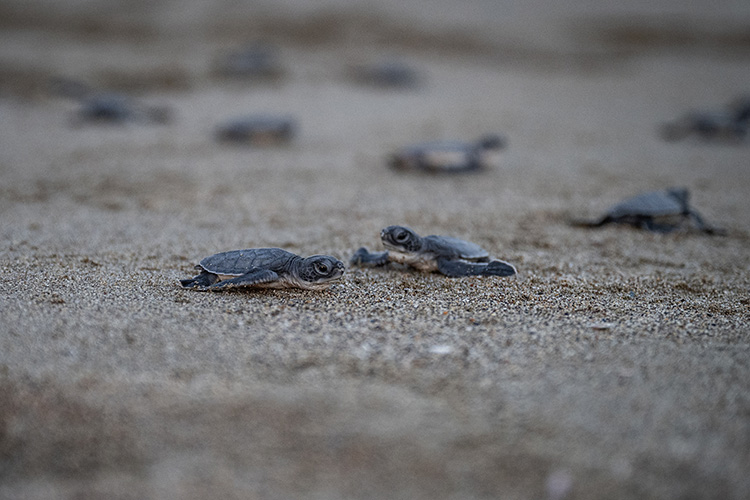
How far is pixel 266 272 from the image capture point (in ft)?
8.74

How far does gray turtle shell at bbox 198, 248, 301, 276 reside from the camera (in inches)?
107

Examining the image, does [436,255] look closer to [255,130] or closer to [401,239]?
Answer: [401,239]

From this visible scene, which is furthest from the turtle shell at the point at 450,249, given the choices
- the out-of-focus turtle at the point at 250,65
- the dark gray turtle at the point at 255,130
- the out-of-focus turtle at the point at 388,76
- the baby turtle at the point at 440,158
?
the out-of-focus turtle at the point at 250,65

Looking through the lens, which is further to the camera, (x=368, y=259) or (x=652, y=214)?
(x=652, y=214)

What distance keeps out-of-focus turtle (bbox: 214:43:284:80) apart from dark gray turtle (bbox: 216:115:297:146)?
3.03 metres

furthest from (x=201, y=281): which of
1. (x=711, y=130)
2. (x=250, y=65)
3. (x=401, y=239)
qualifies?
(x=250, y=65)

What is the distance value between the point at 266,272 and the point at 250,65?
7.52 meters

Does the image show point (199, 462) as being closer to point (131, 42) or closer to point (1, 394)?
point (1, 394)

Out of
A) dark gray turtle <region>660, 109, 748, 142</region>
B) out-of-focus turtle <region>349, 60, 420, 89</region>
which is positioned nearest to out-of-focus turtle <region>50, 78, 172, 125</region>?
out-of-focus turtle <region>349, 60, 420, 89</region>

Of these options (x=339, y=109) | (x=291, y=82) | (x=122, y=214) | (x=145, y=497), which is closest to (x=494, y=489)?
(x=145, y=497)

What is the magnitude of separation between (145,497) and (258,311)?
3.21 ft

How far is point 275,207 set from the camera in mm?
4441

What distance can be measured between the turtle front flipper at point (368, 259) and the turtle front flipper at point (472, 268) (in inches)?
12.2

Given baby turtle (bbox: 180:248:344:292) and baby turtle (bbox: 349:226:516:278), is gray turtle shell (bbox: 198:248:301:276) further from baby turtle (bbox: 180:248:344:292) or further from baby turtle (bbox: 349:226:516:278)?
baby turtle (bbox: 349:226:516:278)
